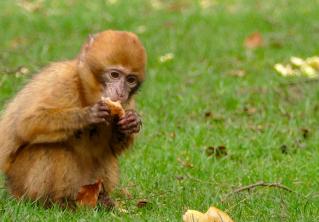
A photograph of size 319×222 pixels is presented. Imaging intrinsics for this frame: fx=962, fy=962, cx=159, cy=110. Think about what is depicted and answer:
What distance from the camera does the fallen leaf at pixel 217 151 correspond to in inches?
315

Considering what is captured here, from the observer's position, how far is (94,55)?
621 centimetres

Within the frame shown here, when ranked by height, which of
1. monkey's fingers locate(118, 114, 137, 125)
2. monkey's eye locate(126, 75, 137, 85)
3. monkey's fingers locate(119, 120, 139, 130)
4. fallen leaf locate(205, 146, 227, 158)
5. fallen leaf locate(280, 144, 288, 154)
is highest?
monkey's eye locate(126, 75, 137, 85)

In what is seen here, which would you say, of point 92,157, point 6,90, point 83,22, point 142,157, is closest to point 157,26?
point 83,22

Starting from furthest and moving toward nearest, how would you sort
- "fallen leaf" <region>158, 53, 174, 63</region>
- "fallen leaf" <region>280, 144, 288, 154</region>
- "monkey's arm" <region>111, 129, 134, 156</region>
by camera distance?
"fallen leaf" <region>158, 53, 174, 63</region>
"fallen leaf" <region>280, 144, 288, 154</region>
"monkey's arm" <region>111, 129, 134, 156</region>

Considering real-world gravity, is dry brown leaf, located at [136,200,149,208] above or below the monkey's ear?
below

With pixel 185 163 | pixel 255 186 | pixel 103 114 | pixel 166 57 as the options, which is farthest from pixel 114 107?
pixel 166 57

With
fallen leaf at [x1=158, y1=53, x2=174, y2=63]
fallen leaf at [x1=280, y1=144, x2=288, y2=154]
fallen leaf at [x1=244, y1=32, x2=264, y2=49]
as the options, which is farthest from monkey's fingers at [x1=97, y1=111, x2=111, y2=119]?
fallen leaf at [x1=244, y1=32, x2=264, y2=49]

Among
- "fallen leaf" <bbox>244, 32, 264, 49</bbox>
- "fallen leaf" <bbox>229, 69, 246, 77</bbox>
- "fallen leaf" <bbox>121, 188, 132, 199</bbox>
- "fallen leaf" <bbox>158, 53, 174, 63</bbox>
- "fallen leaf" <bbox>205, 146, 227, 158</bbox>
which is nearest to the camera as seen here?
"fallen leaf" <bbox>121, 188, 132, 199</bbox>

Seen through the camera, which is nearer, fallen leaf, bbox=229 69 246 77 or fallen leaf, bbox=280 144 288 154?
fallen leaf, bbox=280 144 288 154

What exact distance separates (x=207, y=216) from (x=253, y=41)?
693 centimetres

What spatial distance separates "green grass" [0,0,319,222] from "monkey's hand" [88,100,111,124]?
58cm

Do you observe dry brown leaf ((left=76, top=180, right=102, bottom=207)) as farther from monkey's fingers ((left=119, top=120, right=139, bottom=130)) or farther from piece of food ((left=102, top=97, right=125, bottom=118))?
piece of food ((left=102, top=97, right=125, bottom=118))

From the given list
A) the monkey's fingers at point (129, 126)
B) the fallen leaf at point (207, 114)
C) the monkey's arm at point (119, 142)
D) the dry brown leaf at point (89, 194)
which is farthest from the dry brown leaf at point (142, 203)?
the fallen leaf at point (207, 114)

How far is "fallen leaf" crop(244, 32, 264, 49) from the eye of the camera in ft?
40.2
